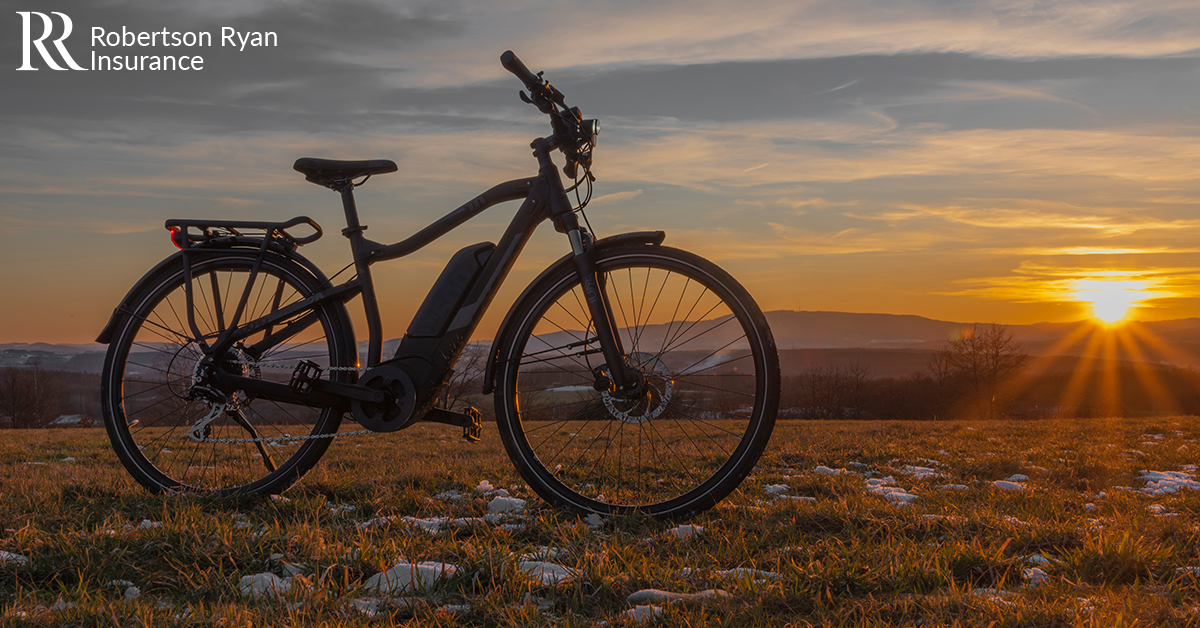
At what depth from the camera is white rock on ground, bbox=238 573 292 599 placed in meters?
2.42

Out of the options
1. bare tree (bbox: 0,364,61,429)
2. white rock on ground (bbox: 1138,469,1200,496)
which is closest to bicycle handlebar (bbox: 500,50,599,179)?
white rock on ground (bbox: 1138,469,1200,496)

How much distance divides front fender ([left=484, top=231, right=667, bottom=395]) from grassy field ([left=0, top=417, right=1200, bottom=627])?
71 centimetres

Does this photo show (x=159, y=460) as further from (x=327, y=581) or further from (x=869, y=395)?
(x=869, y=395)

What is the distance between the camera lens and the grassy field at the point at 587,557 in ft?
7.38

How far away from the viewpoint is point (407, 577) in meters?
2.58

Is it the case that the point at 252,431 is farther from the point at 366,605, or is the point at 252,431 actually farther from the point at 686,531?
the point at 686,531

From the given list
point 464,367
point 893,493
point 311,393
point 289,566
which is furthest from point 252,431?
point 464,367

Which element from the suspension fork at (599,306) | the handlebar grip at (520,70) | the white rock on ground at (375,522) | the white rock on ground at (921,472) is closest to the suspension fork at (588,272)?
the suspension fork at (599,306)

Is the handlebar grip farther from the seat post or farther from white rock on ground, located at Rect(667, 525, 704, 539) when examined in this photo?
white rock on ground, located at Rect(667, 525, 704, 539)

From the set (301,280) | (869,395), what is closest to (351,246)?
(301,280)

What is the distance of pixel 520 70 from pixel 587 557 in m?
2.40

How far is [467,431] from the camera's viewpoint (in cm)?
393

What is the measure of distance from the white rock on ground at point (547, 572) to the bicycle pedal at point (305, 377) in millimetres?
1917

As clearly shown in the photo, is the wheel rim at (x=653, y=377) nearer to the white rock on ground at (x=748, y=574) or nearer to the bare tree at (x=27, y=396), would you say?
the white rock on ground at (x=748, y=574)
